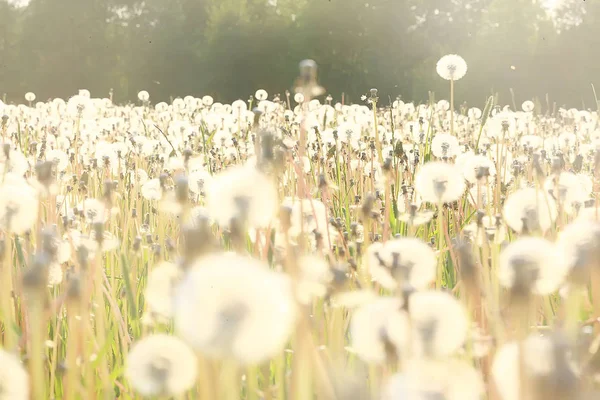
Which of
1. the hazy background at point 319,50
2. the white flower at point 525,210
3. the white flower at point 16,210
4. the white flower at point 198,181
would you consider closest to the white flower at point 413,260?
the white flower at point 525,210

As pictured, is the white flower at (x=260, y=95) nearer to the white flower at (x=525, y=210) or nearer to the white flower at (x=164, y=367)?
the white flower at (x=525, y=210)

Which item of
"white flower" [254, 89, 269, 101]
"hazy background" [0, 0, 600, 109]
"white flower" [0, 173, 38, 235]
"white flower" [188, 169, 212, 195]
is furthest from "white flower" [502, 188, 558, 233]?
"hazy background" [0, 0, 600, 109]

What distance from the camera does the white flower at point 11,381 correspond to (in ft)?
2.31

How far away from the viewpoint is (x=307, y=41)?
2170cm

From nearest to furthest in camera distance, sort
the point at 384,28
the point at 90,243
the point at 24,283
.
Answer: the point at 24,283
the point at 90,243
the point at 384,28

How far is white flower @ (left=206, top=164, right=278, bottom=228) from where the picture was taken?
831mm

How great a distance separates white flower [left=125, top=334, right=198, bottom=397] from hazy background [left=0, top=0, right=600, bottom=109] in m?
17.5

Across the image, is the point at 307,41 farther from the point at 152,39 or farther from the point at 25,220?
the point at 25,220

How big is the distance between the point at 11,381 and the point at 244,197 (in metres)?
0.33

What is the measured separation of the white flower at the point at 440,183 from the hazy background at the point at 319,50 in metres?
16.6

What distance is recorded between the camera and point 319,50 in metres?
21.8

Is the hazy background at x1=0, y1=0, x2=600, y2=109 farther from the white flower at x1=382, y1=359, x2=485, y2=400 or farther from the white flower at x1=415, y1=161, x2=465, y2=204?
the white flower at x1=382, y1=359, x2=485, y2=400

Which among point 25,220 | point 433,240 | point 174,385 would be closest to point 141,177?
point 433,240

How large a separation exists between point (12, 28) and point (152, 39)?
934 cm
